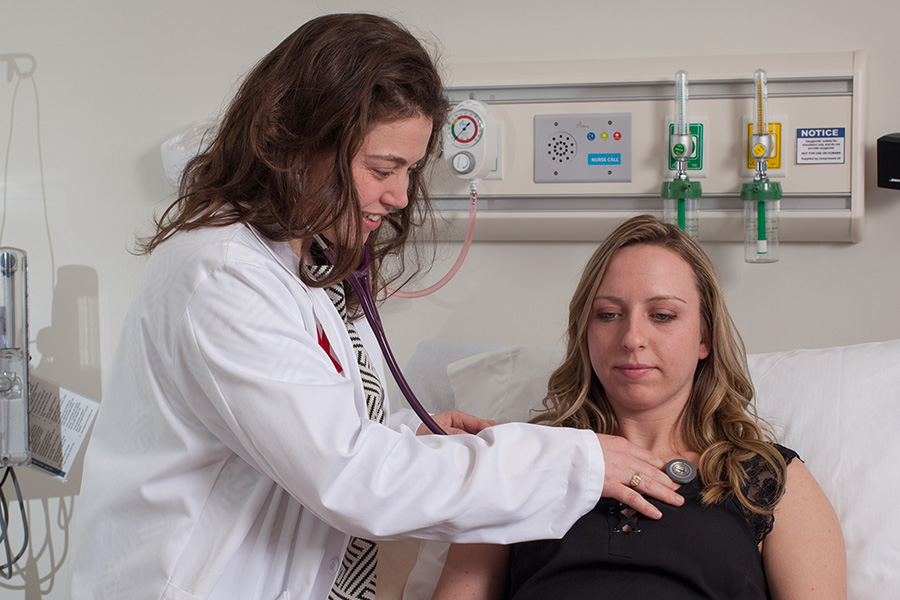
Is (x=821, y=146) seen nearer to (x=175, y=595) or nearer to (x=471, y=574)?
(x=471, y=574)

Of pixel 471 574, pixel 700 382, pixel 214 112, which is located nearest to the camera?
pixel 471 574

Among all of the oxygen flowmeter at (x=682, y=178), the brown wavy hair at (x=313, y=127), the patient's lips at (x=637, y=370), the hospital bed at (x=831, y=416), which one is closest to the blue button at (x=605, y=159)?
the oxygen flowmeter at (x=682, y=178)

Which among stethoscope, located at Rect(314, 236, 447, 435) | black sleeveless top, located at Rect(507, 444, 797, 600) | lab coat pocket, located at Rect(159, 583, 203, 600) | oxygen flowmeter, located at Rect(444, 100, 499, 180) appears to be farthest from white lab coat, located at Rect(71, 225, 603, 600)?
oxygen flowmeter, located at Rect(444, 100, 499, 180)

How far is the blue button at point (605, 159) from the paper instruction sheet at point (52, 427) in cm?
126

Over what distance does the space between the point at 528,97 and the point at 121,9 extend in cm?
110

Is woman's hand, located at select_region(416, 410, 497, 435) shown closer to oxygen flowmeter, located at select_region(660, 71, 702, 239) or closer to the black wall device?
oxygen flowmeter, located at select_region(660, 71, 702, 239)

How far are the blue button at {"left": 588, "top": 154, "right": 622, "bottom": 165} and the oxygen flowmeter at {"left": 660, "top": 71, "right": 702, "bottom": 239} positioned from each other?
12 centimetres

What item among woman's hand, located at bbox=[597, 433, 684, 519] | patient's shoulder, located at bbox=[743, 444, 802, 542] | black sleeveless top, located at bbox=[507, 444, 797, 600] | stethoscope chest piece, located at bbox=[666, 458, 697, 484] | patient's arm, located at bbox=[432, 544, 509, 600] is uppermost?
woman's hand, located at bbox=[597, 433, 684, 519]

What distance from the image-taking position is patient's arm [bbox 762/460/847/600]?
4.07 ft

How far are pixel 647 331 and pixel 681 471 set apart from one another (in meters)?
0.24

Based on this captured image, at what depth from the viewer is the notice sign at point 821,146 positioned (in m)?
1.70

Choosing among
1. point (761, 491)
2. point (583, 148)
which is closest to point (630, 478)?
point (761, 491)

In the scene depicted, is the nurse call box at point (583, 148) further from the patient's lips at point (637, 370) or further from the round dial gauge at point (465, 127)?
the patient's lips at point (637, 370)

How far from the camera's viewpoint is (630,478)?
1113 mm
